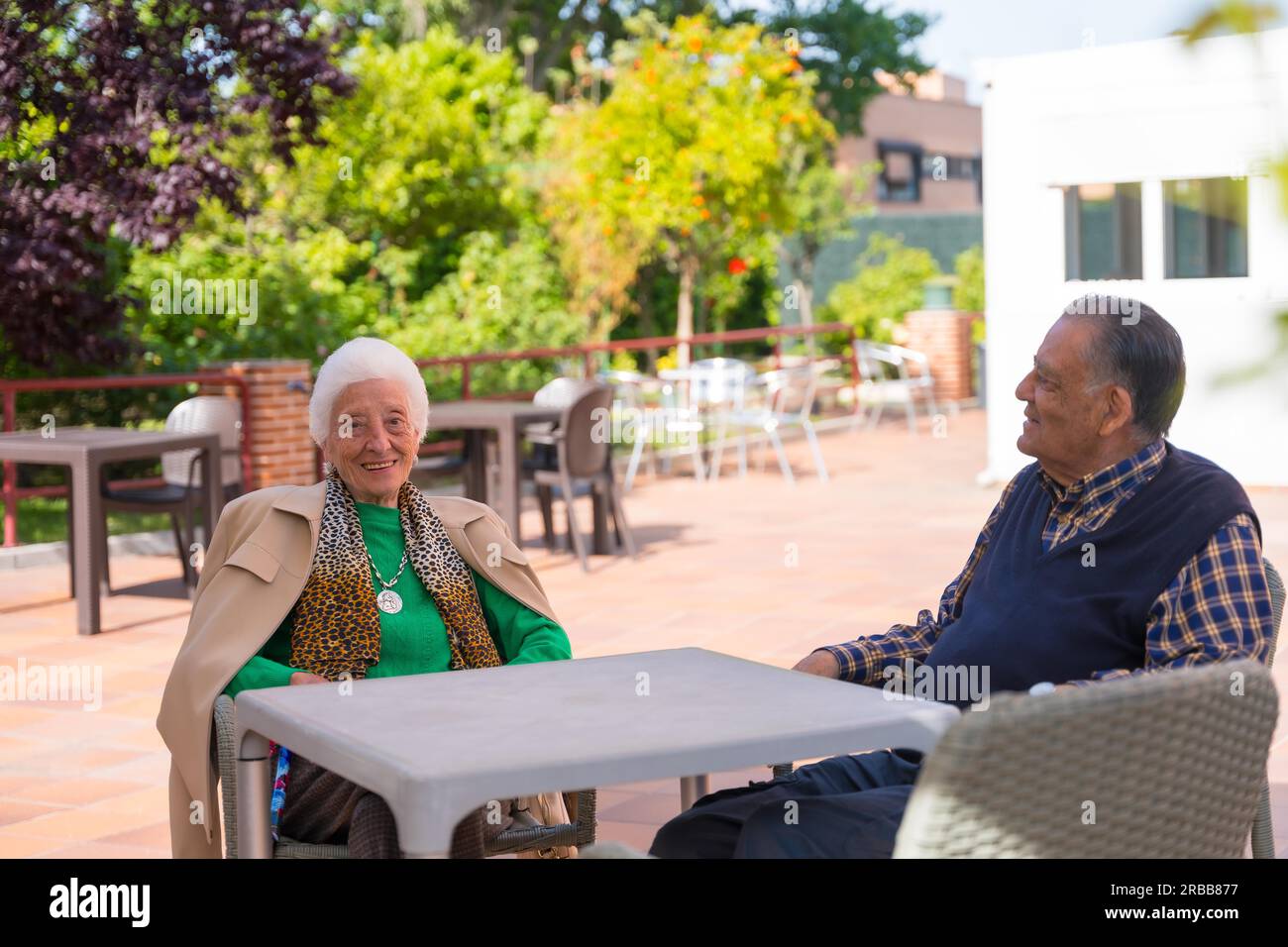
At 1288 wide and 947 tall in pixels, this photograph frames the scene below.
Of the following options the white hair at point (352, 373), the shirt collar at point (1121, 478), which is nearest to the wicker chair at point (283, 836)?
the white hair at point (352, 373)

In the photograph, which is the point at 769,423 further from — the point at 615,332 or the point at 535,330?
the point at 615,332

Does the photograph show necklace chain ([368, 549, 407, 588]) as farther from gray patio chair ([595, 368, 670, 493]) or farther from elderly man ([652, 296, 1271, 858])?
gray patio chair ([595, 368, 670, 493])

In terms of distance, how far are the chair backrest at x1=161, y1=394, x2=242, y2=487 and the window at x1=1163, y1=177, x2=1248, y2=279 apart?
A: 6.97 m

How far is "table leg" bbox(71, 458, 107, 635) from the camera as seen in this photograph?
6.75 metres

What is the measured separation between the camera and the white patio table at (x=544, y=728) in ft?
6.16

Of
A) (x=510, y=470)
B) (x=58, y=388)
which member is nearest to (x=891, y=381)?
(x=510, y=470)

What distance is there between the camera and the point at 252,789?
2354 mm

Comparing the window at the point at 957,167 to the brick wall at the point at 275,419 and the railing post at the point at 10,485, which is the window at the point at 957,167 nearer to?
the brick wall at the point at 275,419

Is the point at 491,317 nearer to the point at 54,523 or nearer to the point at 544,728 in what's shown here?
the point at 54,523

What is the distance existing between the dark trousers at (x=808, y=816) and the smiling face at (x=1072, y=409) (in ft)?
1.81

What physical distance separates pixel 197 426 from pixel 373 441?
205 inches

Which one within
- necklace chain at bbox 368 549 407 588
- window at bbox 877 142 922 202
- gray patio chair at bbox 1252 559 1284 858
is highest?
window at bbox 877 142 922 202

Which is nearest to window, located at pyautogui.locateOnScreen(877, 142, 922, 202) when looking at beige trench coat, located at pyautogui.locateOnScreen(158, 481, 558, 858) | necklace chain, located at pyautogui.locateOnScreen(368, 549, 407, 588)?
beige trench coat, located at pyautogui.locateOnScreen(158, 481, 558, 858)
